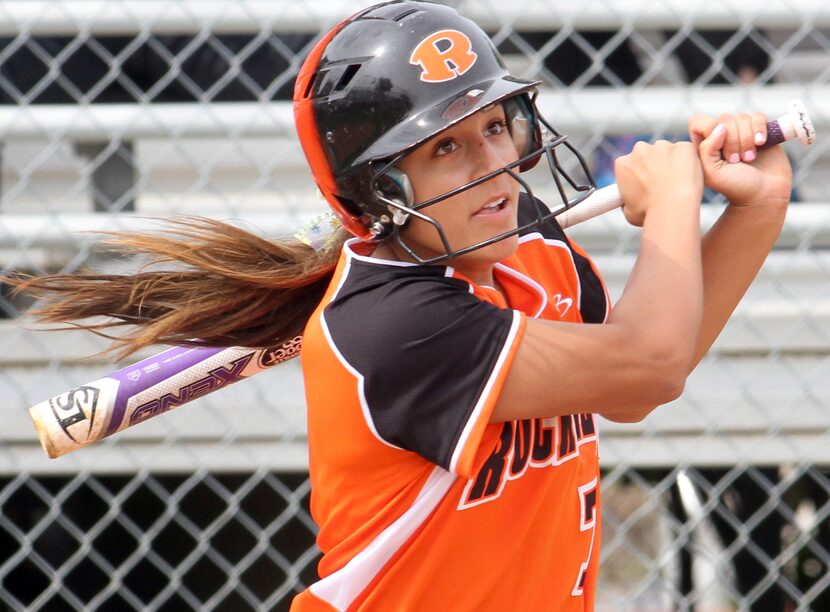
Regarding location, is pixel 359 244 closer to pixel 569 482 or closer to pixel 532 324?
pixel 532 324

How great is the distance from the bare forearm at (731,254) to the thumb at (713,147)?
4.3 inches

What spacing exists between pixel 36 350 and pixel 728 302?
1833 millimetres

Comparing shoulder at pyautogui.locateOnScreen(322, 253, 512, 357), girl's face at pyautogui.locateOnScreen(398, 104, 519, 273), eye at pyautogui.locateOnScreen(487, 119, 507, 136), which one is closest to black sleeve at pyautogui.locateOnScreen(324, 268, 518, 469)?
shoulder at pyautogui.locateOnScreen(322, 253, 512, 357)

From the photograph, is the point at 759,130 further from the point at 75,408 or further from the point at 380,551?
the point at 75,408

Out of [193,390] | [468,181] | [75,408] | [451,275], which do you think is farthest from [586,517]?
[75,408]

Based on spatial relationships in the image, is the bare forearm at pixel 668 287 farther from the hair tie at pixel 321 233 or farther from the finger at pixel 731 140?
the hair tie at pixel 321 233

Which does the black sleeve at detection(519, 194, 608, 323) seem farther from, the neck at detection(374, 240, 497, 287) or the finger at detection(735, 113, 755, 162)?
the finger at detection(735, 113, 755, 162)

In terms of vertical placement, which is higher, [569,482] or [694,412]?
[569,482]

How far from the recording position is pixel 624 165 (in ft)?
5.33

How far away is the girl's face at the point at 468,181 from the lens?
1.49m

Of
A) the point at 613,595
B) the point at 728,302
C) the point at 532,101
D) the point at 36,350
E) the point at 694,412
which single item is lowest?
the point at 613,595

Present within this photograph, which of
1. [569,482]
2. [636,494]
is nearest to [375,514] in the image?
[569,482]

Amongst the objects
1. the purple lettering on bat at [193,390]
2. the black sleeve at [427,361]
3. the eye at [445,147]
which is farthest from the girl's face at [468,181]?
the purple lettering on bat at [193,390]

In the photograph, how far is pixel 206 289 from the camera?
178 cm
